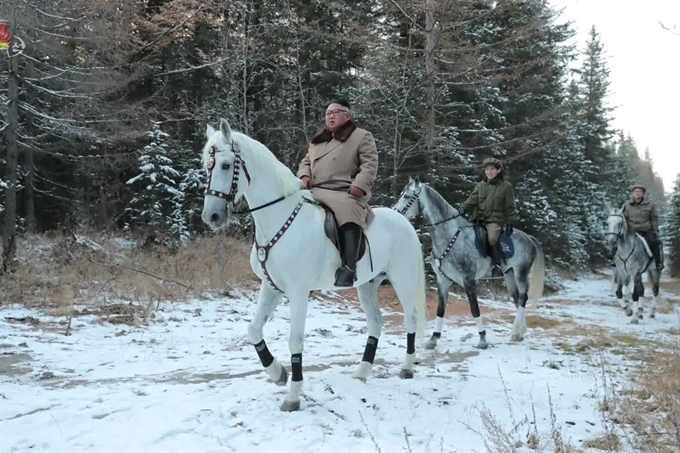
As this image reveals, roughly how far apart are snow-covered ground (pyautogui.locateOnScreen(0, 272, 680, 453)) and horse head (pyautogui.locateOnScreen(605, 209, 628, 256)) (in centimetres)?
357

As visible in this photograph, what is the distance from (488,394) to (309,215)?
2.62 meters

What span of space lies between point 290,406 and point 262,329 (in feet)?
2.68

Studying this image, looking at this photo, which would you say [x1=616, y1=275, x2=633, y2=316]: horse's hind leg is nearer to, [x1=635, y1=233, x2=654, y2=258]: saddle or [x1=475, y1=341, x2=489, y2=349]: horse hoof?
[x1=635, y1=233, x2=654, y2=258]: saddle

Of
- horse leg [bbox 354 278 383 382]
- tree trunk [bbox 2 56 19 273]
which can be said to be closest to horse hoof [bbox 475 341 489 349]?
horse leg [bbox 354 278 383 382]

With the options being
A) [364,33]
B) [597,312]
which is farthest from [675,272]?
[364,33]

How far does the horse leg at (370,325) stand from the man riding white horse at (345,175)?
0.69 meters

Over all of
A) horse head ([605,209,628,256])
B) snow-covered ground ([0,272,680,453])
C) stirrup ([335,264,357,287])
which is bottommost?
snow-covered ground ([0,272,680,453])

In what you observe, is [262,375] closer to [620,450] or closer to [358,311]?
[620,450]

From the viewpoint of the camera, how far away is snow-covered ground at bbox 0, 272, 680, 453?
3846 millimetres

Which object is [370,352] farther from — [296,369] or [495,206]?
[495,206]

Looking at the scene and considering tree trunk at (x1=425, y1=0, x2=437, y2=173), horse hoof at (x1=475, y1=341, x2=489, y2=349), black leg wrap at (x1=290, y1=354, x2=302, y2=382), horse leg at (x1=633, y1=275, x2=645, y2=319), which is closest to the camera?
black leg wrap at (x1=290, y1=354, x2=302, y2=382)

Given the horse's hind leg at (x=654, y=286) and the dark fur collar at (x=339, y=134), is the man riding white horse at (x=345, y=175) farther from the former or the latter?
the horse's hind leg at (x=654, y=286)

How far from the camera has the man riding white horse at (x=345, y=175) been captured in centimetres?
483

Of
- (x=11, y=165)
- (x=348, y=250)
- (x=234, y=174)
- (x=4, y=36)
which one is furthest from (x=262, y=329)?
(x=4, y=36)
